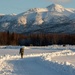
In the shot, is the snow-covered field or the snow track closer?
the snow-covered field

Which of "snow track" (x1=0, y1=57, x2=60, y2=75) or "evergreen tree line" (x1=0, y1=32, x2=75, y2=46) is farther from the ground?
"evergreen tree line" (x1=0, y1=32, x2=75, y2=46)

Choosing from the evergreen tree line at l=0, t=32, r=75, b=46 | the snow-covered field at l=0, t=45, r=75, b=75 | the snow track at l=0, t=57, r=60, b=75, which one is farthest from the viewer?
the evergreen tree line at l=0, t=32, r=75, b=46

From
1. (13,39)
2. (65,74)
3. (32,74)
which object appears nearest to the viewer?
(65,74)

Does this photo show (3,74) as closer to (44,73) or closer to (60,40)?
(44,73)

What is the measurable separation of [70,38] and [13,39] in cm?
2554

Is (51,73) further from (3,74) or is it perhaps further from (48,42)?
(48,42)

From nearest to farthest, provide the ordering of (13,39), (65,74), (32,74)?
(65,74) < (32,74) < (13,39)

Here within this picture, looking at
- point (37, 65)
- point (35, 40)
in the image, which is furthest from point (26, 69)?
point (35, 40)

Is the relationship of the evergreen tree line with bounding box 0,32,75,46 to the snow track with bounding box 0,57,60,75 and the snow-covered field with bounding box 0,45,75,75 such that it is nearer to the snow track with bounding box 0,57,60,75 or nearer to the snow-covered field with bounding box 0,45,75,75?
the snow-covered field with bounding box 0,45,75,75

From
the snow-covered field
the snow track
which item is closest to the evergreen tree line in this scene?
the snow-covered field

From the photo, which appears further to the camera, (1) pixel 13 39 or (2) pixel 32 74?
(1) pixel 13 39

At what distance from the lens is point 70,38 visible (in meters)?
134

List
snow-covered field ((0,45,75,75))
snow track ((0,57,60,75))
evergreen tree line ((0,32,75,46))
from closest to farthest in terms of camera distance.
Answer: snow-covered field ((0,45,75,75)) → snow track ((0,57,60,75)) → evergreen tree line ((0,32,75,46))

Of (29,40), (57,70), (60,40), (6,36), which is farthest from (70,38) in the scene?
(57,70)
